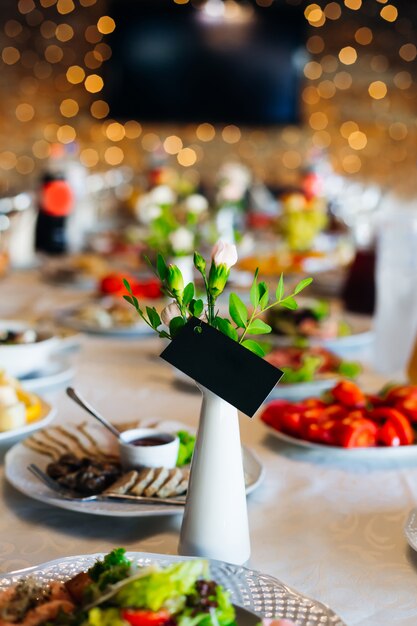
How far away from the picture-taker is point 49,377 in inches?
56.9

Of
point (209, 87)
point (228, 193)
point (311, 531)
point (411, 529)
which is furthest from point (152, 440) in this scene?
point (209, 87)

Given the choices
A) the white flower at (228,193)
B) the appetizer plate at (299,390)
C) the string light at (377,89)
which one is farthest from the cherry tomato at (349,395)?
the string light at (377,89)

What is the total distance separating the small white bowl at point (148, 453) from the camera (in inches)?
38.7

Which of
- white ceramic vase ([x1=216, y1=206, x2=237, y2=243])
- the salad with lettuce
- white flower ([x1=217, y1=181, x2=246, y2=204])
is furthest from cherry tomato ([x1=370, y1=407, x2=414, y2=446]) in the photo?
white flower ([x1=217, y1=181, x2=246, y2=204])

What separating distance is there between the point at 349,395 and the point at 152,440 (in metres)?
0.33

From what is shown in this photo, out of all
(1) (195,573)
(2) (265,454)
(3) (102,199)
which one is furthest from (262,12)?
(1) (195,573)

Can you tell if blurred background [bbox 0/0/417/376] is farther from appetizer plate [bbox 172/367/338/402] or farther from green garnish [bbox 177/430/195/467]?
green garnish [bbox 177/430/195/467]

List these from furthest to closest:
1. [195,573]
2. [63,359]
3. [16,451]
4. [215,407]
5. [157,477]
Result: 1. [63,359]
2. [16,451]
3. [157,477]
4. [215,407]
5. [195,573]

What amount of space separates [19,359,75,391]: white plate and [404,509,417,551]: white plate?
705 mm

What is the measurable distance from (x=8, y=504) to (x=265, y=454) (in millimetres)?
361

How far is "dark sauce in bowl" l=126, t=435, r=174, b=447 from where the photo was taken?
3.33ft

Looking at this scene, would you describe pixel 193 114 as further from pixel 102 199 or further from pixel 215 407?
pixel 215 407

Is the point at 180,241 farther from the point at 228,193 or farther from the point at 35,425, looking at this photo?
the point at 228,193

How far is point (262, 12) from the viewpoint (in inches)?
237
